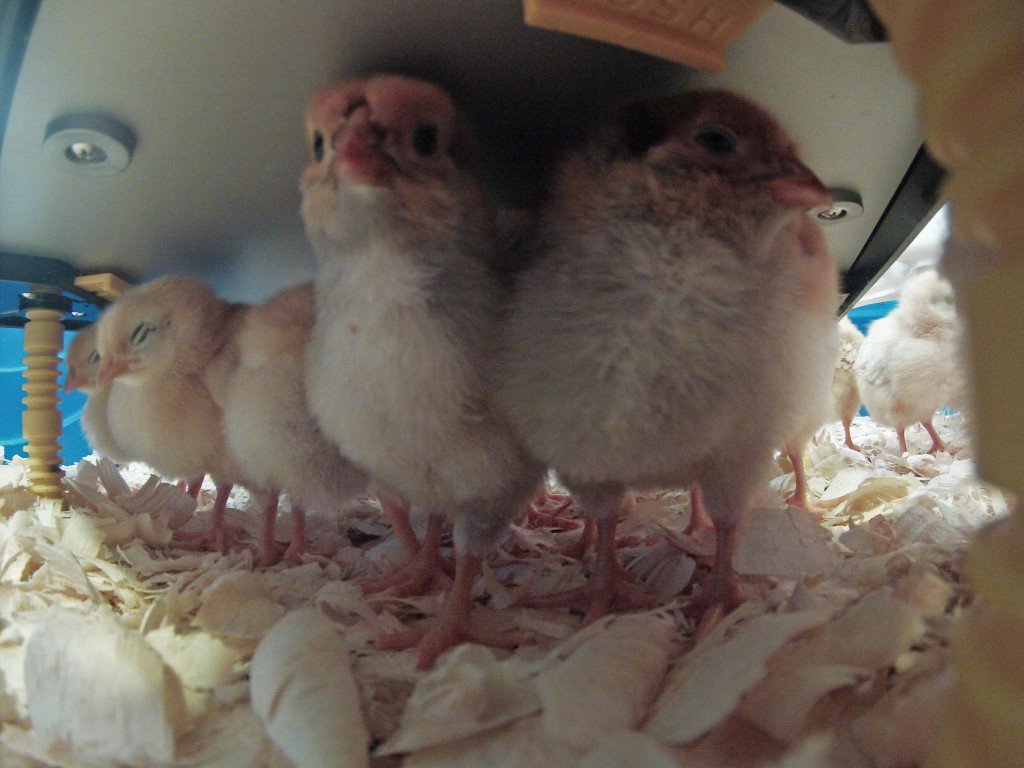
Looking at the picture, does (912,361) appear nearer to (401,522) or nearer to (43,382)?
(401,522)

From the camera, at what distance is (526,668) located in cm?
86

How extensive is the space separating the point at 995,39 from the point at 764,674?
0.61 meters

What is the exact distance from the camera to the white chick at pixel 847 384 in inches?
113

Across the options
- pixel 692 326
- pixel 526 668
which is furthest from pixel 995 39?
pixel 526 668

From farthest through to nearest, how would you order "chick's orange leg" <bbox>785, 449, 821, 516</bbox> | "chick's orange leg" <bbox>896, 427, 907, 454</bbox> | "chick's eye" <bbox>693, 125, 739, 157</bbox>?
"chick's orange leg" <bbox>896, 427, 907, 454</bbox> → "chick's orange leg" <bbox>785, 449, 821, 516</bbox> → "chick's eye" <bbox>693, 125, 739, 157</bbox>

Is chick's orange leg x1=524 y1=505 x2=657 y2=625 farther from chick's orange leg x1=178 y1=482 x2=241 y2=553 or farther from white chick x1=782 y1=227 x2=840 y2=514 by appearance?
chick's orange leg x1=178 y1=482 x2=241 y2=553

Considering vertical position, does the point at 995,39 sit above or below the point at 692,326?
above

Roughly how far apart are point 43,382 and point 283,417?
107cm

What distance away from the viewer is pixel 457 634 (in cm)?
103

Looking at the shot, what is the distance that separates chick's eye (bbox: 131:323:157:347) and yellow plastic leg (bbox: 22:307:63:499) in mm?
530

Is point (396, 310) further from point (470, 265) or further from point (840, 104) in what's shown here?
point (840, 104)

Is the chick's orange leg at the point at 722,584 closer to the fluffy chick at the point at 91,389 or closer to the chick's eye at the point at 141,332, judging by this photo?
the chick's eye at the point at 141,332

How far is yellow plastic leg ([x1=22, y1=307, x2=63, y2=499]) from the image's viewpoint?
1.85 metres

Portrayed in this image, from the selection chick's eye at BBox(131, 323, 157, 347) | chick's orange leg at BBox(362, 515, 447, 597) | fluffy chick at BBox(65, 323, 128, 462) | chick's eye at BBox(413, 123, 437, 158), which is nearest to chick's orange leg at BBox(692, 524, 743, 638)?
chick's orange leg at BBox(362, 515, 447, 597)
